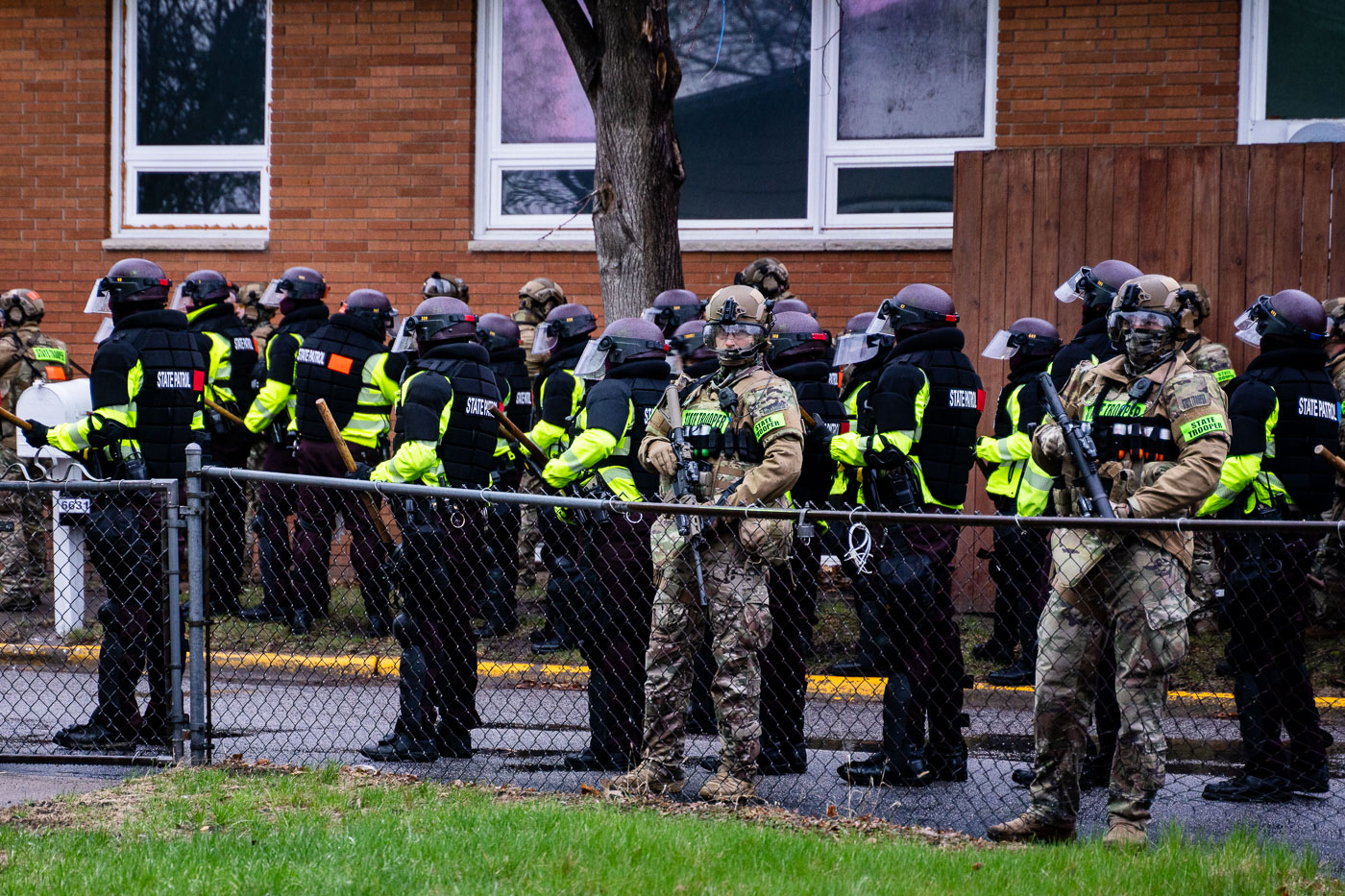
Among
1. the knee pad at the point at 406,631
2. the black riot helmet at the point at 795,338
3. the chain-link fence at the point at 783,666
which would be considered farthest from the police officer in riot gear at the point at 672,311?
the knee pad at the point at 406,631

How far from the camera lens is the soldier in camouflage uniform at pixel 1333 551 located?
8.51m

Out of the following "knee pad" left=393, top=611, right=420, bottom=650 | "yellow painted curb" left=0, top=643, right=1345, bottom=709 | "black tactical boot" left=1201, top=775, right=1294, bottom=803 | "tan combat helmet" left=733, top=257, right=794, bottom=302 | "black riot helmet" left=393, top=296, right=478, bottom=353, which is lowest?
"yellow painted curb" left=0, top=643, right=1345, bottom=709

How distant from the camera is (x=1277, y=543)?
21.1ft

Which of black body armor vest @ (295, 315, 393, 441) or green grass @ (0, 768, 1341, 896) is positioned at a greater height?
black body armor vest @ (295, 315, 393, 441)

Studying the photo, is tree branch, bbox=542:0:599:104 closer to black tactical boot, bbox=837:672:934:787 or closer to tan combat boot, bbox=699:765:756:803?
black tactical boot, bbox=837:672:934:787

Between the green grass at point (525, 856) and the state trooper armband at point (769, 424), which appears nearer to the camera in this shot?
the green grass at point (525, 856)

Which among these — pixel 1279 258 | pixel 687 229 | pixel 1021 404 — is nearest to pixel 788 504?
pixel 1021 404

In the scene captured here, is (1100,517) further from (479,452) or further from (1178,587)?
(479,452)

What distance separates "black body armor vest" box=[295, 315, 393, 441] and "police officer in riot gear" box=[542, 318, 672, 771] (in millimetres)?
2901

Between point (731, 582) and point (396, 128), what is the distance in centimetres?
790

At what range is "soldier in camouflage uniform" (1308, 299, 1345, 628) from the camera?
27.9ft

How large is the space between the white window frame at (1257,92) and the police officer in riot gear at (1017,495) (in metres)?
3.92

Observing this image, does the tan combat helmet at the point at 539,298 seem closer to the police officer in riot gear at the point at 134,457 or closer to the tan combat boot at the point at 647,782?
the police officer in riot gear at the point at 134,457

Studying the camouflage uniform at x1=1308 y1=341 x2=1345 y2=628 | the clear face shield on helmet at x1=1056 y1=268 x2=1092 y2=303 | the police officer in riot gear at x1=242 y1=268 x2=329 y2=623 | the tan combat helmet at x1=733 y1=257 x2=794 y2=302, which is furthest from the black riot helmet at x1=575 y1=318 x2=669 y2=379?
the camouflage uniform at x1=1308 y1=341 x2=1345 y2=628
